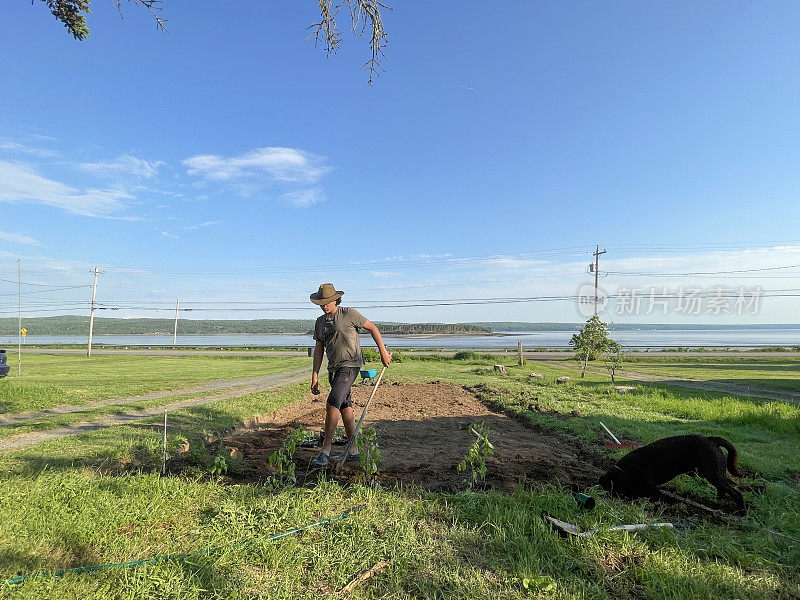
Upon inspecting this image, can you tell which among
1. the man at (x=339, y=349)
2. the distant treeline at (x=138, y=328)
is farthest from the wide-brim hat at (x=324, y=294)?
the distant treeline at (x=138, y=328)

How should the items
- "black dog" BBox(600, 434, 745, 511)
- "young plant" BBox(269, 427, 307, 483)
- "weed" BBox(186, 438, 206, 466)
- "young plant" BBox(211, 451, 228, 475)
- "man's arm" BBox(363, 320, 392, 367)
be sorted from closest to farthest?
"black dog" BBox(600, 434, 745, 511), "young plant" BBox(269, 427, 307, 483), "young plant" BBox(211, 451, 228, 475), "weed" BBox(186, 438, 206, 466), "man's arm" BBox(363, 320, 392, 367)

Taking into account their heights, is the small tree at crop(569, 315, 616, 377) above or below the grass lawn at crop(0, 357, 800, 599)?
above

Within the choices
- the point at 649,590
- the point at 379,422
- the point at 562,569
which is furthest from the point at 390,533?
the point at 379,422

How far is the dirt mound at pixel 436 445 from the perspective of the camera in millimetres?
4730

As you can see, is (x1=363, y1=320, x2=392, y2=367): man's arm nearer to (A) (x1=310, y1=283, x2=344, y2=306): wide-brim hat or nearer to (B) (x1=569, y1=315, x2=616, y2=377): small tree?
(A) (x1=310, y1=283, x2=344, y2=306): wide-brim hat

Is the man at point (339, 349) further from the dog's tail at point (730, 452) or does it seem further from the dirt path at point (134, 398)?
the dirt path at point (134, 398)

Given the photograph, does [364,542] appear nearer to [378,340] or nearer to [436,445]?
[378,340]

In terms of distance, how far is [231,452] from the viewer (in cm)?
557

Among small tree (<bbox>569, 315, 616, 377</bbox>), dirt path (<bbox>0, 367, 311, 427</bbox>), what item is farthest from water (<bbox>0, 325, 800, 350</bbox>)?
dirt path (<bbox>0, 367, 311, 427</bbox>)

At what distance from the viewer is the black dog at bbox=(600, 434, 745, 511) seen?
3900mm

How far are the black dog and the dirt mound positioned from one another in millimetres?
561

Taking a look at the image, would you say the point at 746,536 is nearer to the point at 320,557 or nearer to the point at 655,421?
the point at 320,557

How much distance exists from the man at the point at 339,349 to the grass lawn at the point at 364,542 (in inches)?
44.9

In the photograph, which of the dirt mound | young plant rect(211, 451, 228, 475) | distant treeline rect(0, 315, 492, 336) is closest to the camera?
young plant rect(211, 451, 228, 475)
